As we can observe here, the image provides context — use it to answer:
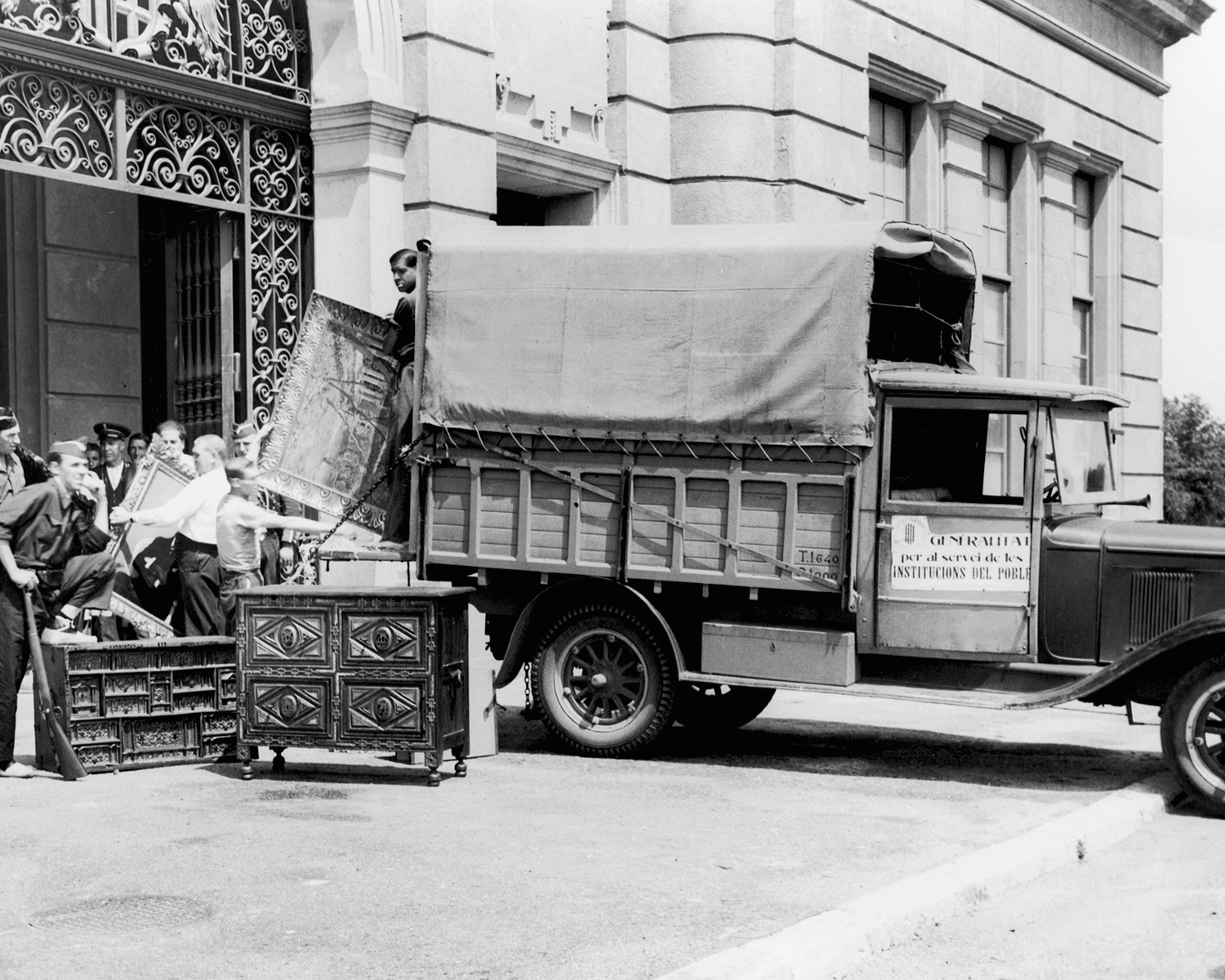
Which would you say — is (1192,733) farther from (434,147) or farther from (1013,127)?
(1013,127)

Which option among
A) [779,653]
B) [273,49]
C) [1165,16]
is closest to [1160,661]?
[779,653]

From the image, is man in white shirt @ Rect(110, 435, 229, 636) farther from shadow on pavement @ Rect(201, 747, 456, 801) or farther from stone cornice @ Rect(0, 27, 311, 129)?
stone cornice @ Rect(0, 27, 311, 129)

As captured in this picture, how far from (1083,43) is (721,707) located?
48.5 feet

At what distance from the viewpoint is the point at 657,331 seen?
30.9 ft

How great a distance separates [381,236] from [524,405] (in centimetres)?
459

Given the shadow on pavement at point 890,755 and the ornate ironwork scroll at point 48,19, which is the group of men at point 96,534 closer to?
the shadow on pavement at point 890,755

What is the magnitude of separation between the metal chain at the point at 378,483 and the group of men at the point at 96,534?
0.23 meters

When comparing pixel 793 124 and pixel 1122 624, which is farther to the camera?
pixel 793 124

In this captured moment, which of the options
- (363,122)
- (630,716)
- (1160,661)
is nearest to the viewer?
(1160,661)

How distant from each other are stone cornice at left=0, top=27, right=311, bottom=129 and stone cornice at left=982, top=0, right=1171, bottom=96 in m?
10.1

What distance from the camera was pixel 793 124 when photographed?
16328 millimetres

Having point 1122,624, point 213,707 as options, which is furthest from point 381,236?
point 1122,624

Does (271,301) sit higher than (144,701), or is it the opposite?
(271,301)

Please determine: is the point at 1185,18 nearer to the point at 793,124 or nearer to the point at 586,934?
the point at 793,124
